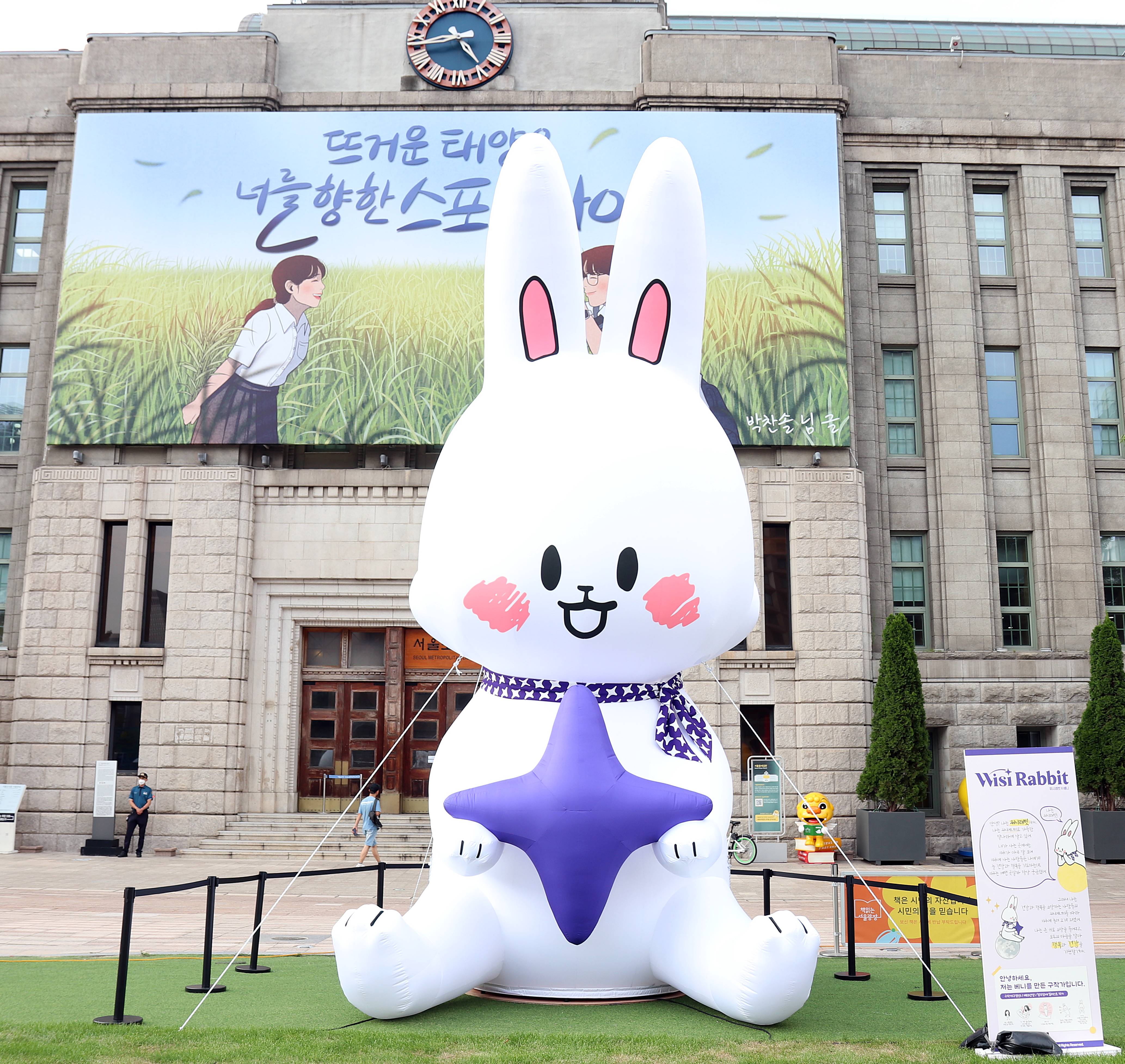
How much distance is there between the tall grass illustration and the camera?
1936cm

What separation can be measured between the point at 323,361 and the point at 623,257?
45.8 feet

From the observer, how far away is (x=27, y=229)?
21609 mm

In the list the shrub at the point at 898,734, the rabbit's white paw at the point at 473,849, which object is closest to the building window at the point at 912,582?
the shrub at the point at 898,734

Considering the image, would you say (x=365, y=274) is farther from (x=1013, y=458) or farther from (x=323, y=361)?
(x=1013, y=458)

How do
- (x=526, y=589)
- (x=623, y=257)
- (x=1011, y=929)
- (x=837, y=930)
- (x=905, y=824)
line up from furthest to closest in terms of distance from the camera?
1. (x=905, y=824)
2. (x=837, y=930)
3. (x=623, y=257)
4. (x=526, y=589)
5. (x=1011, y=929)

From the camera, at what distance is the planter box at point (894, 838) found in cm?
1741

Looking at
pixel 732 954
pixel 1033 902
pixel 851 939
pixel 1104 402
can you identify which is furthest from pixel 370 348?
pixel 1033 902

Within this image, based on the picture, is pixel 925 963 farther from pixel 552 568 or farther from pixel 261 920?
pixel 261 920

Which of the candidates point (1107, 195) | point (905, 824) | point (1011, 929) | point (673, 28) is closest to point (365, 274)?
point (673, 28)

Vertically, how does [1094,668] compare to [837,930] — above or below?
above

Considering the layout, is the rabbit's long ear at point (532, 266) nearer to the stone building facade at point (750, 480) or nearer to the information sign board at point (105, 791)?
the stone building facade at point (750, 480)

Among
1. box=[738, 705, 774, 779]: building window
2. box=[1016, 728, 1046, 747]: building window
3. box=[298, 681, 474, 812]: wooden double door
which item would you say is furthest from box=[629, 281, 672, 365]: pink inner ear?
box=[1016, 728, 1046, 747]: building window

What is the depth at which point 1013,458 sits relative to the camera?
2050 cm

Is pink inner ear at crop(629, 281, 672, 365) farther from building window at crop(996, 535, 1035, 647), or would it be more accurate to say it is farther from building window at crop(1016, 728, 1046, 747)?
building window at crop(1016, 728, 1046, 747)
